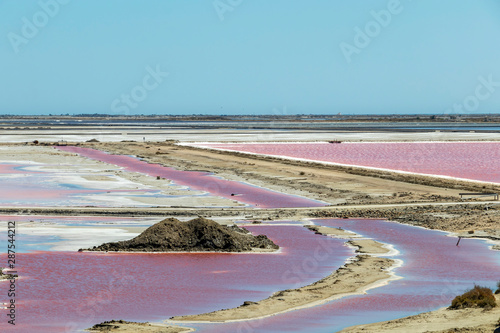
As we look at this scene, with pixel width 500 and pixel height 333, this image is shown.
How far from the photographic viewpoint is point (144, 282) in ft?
59.1

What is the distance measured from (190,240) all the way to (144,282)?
15.3 feet

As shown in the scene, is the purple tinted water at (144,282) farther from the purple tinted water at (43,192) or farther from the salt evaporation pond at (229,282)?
the purple tinted water at (43,192)

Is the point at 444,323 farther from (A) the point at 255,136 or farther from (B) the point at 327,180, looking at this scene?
(A) the point at 255,136

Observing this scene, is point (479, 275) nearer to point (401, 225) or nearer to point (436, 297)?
point (436, 297)

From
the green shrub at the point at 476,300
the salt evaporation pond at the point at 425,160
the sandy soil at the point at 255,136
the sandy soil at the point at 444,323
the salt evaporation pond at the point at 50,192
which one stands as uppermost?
the sandy soil at the point at 255,136

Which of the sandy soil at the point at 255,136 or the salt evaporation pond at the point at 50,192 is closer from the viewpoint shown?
the salt evaporation pond at the point at 50,192

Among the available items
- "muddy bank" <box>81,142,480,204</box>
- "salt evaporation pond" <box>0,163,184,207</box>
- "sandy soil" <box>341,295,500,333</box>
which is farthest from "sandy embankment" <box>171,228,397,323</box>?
"salt evaporation pond" <box>0,163,184,207</box>

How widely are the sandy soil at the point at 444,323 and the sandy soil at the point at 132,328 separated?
3058mm

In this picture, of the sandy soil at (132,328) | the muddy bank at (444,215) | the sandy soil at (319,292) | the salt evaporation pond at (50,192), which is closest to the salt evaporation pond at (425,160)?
the muddy bank at (444,215)

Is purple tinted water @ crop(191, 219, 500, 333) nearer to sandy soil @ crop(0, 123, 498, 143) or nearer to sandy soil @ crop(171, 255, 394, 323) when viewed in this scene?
sandy soil @ crop(171, 255, 394, 323)

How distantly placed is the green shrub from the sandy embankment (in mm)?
A: 2715

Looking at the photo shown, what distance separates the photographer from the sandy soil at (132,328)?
13.3m

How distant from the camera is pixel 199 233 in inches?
892

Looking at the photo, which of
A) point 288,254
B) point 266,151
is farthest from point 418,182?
point 266,151
